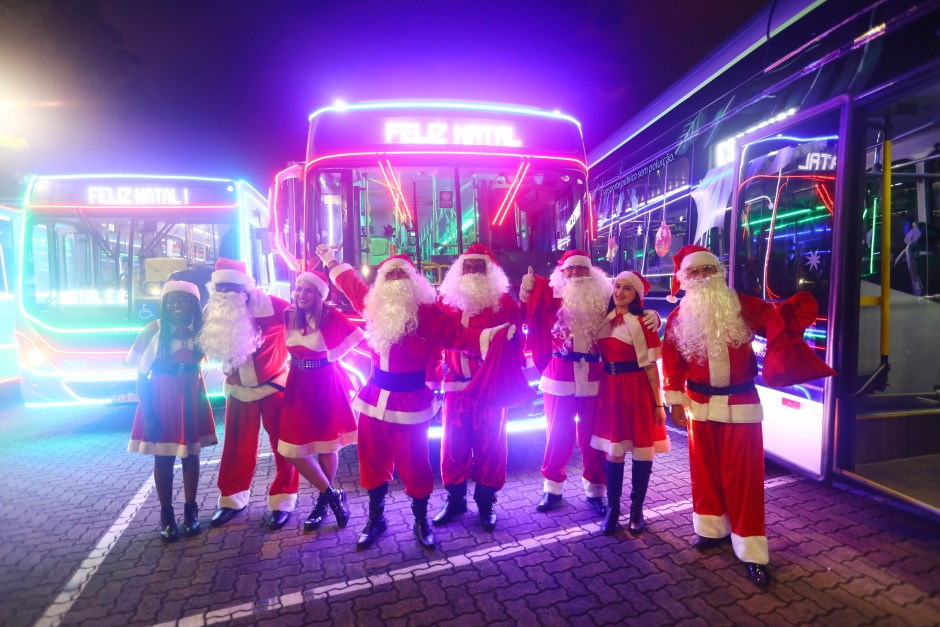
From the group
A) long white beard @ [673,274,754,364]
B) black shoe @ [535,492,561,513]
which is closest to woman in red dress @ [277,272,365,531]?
black shoe @ [535,492,561,513]

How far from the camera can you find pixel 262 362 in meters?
3.48

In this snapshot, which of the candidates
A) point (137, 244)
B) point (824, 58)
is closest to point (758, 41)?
point (824, 58)

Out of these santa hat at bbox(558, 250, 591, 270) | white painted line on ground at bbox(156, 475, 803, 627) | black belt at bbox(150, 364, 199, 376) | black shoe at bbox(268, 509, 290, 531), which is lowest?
white painted line on ground at bbox(156, 475, 803, 627)

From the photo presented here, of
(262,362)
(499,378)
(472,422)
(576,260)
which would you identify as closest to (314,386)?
(262,362)

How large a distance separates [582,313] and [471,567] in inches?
73.8

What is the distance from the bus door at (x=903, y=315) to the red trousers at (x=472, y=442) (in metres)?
2.63

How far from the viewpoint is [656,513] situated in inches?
140

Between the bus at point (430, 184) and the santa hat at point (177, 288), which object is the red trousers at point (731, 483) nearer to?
the bus at point (430, 184)

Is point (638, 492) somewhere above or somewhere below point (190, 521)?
above

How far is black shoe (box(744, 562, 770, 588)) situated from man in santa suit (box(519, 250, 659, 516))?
3.44 ft

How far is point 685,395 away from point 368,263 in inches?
119

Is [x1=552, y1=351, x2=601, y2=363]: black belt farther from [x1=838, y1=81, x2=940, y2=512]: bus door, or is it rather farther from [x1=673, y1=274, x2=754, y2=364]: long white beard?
[x1=838, y1=81, x2=940, y2=512]: bus door

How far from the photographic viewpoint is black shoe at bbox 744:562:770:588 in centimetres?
265

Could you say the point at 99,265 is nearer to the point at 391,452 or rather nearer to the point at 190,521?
the point at 190,521
